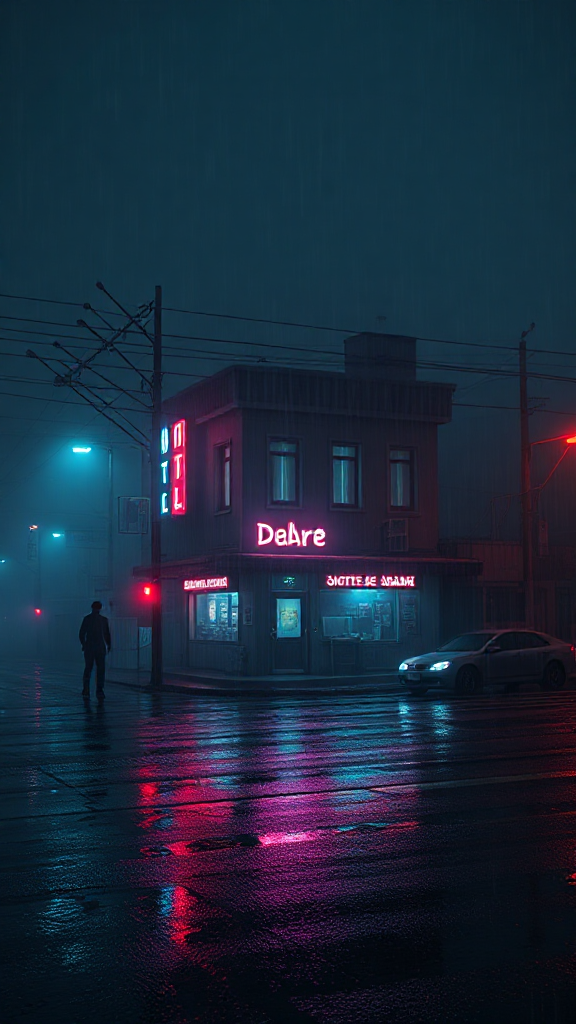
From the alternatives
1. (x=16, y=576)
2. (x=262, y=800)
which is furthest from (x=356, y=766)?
(x=16, y=576)

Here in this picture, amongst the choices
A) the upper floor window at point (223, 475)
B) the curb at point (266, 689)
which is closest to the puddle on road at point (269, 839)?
the curb at point (266, 689)

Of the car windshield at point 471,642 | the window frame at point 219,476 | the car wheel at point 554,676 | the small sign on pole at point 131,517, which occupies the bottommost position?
the car wheel at point 554,676

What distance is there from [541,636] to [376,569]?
6722 mm

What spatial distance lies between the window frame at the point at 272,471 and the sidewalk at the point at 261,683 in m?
5.07

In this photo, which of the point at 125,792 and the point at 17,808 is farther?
the point at 125,792

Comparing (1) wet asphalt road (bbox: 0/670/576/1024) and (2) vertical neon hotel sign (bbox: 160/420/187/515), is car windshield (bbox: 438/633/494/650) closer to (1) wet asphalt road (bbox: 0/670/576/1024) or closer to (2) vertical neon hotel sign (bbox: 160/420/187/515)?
(1) wet asphalt road (bbox: 0/670/576/1024)

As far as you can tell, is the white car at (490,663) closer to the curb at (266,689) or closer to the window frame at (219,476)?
the curb at (266,689)

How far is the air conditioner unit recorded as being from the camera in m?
31.1

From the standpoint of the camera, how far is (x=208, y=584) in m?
30.5

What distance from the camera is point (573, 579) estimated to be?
1495 inches

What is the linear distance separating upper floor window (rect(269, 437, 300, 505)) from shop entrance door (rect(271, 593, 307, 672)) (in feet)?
9.64

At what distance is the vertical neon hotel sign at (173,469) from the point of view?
2992 cm

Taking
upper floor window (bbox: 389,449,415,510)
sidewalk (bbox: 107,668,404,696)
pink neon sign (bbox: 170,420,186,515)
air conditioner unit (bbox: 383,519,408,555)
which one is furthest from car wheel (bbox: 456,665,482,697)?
pink neon sign (bbox: 170,420,186,515)

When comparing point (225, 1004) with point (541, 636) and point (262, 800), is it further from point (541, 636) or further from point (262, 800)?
point (541, 636)
